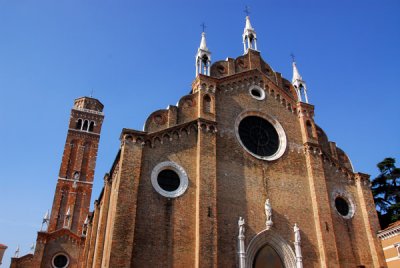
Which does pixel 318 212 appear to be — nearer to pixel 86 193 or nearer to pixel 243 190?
pixel 243 190

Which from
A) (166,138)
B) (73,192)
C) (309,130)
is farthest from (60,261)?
(309,130)

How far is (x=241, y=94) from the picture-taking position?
67.2ft

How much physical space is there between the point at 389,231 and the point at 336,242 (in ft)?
9.64

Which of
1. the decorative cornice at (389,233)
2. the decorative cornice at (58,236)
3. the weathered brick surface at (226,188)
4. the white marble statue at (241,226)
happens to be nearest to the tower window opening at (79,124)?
the decorative cornice at (58,236)

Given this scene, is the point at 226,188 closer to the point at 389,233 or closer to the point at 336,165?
the point at 336,165

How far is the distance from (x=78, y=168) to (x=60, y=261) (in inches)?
519

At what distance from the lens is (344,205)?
20109 mm

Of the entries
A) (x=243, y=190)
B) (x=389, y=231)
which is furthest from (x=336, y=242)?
(x=243, y=190)

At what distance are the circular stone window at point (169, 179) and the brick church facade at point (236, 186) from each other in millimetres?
46

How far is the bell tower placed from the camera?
123 ft

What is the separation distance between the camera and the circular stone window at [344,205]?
19.7m

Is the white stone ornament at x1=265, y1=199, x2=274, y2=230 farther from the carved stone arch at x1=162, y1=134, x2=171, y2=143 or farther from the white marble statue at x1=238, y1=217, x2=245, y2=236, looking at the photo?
the carved stone arch at x1=162, y1=134, x2=171, y2=143

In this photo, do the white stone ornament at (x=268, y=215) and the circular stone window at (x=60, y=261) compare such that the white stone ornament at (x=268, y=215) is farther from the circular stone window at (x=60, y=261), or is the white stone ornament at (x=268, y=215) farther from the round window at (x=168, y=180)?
the circular stone window at (x=60, y=261)

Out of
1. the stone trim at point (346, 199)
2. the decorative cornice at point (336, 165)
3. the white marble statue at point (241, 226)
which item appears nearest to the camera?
the white marble statue at point (241, 226)
